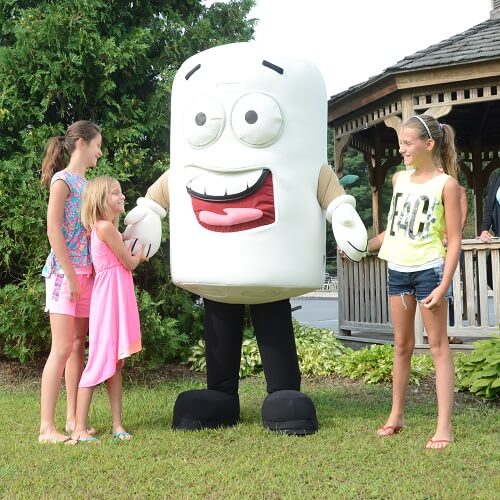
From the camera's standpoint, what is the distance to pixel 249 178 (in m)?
3.96

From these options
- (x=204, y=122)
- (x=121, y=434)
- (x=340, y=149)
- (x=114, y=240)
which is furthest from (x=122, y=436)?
(x=340, y=149)

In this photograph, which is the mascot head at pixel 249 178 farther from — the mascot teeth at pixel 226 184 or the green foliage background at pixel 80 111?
the green foliage background at pixel 80 111

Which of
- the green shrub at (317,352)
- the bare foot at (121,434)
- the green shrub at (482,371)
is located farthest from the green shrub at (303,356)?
the bare foot at (121,434)

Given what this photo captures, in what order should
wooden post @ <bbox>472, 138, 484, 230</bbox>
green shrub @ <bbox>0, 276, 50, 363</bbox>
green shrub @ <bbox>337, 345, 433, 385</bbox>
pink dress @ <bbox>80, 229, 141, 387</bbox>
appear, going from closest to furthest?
1. pink dress @ <bbox>80, 229, 141, 387</bbox>
2. green shrub @ <bbox>0, 276, 50, 363</bbox>
3. green shrub @ <bbox>337, 345, 433, 385</bbox>
4. wooden post @ <bbox>472, 138, 484, 230</bbox>

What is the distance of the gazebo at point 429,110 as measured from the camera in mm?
7043

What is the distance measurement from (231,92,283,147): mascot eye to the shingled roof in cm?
377

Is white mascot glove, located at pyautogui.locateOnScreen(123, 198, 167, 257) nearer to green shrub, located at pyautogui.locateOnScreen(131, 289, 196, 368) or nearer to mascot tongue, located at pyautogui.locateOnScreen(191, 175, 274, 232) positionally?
mascot tongue, located at pyautogui.locateOnScreen(191, 175, 274, 232)

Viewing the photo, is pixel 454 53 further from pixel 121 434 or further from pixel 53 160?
pixel 121 434

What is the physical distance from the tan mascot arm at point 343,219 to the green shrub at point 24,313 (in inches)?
118

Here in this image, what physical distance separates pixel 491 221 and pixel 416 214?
3.67 metres

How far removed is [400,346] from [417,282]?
1.30 ft

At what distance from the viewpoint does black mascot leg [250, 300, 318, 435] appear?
13.4 ft

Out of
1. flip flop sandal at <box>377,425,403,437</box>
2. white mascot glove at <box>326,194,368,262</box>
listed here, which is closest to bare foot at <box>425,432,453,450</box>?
flip flop sandal at <box>377,425,403,437</box>

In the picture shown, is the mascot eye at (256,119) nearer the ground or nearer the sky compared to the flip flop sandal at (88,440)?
nearer the sky
